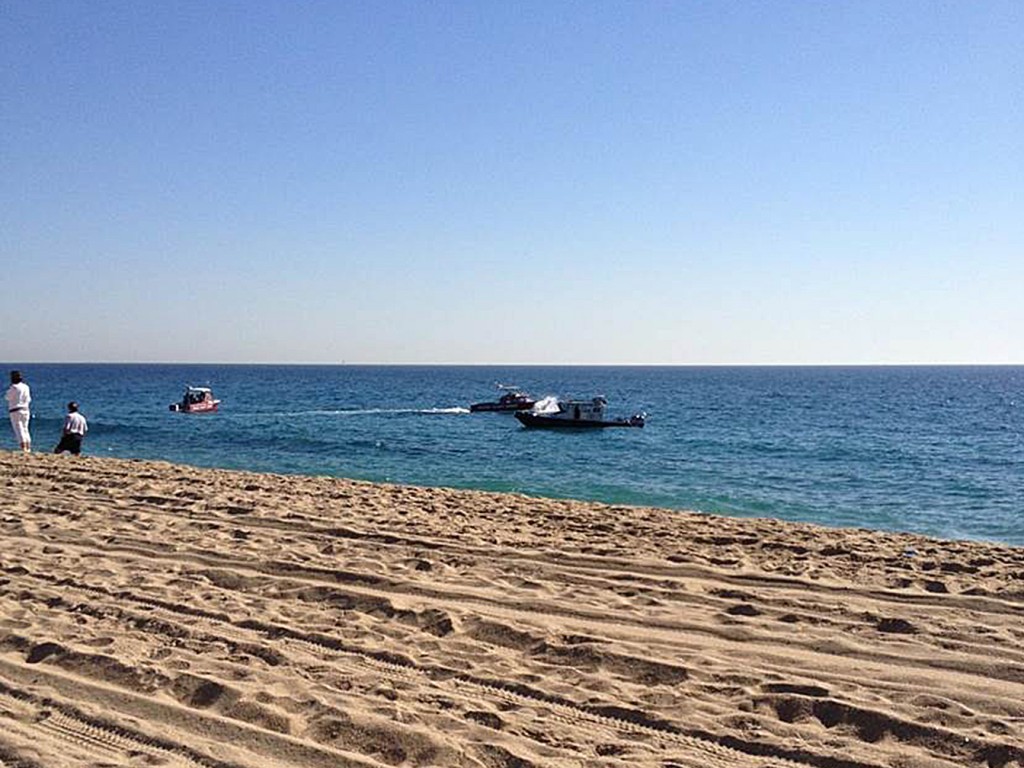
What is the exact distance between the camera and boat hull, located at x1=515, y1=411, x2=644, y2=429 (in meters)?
39.8

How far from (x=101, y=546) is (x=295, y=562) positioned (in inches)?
80.8

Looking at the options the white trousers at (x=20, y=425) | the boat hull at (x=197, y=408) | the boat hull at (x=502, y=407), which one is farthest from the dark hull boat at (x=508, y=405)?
the white trousers at (x=20, y=425)

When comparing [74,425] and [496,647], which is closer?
[496,647]

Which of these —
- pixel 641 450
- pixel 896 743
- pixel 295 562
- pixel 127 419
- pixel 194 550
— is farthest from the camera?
pixel 127 419

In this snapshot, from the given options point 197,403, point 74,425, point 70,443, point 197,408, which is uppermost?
point 74,425

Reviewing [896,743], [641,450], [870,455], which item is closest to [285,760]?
[896,743]

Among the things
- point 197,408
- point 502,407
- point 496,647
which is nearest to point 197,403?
point 197,408

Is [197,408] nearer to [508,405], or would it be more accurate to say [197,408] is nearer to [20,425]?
[508,405]

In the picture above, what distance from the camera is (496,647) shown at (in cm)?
560

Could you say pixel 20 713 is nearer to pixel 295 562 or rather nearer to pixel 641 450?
pixel 295 562

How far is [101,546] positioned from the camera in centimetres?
838

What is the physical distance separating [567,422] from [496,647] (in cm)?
3465

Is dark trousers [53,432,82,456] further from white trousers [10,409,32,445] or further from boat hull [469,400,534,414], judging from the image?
boat hull [469,400,534,414]

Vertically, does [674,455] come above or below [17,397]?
below
